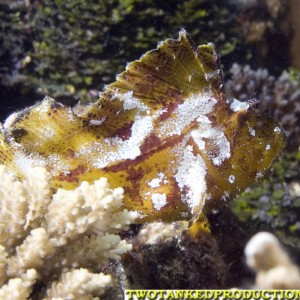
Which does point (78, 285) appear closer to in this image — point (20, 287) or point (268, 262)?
point (20, 287)

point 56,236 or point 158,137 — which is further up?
point 158,137

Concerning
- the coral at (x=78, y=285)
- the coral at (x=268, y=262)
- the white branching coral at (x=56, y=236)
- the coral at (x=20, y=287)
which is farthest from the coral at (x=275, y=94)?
the coral at (x=20, y=287)

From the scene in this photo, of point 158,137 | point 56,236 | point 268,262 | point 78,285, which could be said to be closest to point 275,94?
point 158,137

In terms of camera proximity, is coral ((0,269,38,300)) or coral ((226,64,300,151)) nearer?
coral ((0,269,38,300))

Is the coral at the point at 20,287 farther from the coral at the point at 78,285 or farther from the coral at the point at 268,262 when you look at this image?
the coral at the point at 268,262

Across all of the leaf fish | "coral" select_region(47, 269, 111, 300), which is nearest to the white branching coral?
"coral" select_region(47, 269, 111, 300)

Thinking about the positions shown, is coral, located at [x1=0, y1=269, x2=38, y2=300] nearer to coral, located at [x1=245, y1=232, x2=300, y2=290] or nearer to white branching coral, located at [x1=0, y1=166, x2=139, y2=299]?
white branching coral, located at [x1=0, y1=166, x2=139, y2=299]
